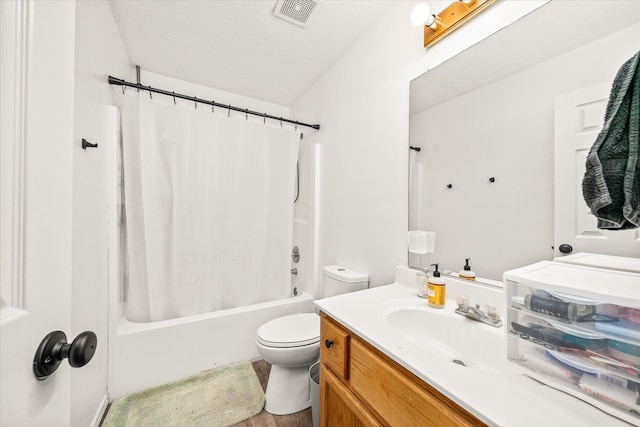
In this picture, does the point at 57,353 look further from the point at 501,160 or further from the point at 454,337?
the point at 501,160

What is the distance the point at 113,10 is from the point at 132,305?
1766 mm

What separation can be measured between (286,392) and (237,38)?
7.24 ft

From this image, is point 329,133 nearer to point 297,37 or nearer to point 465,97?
point 297,37

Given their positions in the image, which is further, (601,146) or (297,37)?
(297,37)

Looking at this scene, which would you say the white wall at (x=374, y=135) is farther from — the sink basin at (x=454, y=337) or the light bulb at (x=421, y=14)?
the sink basin at (x=454, y=337)

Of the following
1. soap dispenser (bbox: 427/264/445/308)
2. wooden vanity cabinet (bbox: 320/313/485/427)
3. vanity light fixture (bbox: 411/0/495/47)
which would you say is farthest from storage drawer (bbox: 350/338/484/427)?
vanity light fixture (bbox: 411/0/495/47)

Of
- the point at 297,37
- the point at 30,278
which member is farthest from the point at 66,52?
the point at 297,37

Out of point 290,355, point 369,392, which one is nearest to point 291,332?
point 290,355

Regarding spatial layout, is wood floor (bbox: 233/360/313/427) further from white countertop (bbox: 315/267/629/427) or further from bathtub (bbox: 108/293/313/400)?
white countertop (bbox: 315/267/629/427)

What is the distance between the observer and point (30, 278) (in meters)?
0.34

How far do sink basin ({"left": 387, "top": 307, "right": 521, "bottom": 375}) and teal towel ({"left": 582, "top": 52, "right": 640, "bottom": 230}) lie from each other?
1.39ft

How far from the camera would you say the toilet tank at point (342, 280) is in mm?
1511

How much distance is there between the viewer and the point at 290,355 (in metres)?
1.27

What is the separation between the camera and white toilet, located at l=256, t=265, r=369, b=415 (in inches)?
50.3
